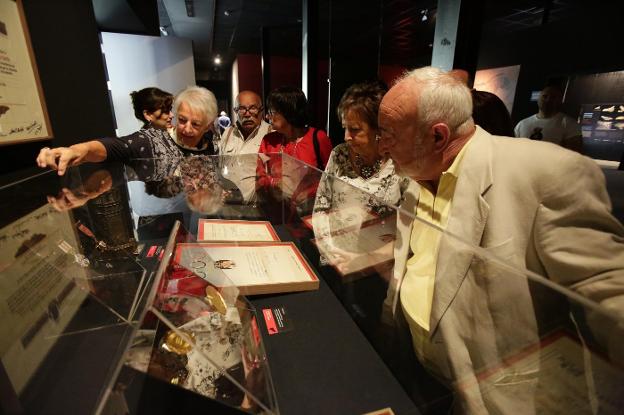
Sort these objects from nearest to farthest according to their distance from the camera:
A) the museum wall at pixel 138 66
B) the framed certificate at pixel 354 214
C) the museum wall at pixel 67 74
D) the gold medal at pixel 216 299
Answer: the gold medal at pixel 216 299, the framed certificate at pixel 354 214, the museum wall at pixel 67 74, the museum wall at pixel 138 66

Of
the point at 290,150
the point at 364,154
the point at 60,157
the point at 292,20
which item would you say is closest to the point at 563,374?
the point at 364,154

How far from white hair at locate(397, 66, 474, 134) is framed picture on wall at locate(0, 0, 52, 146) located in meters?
1.60

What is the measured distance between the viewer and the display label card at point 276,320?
97 cm

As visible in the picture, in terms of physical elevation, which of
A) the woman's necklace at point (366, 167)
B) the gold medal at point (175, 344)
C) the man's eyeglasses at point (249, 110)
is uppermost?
the man's eyeglasses at point (249, 110)

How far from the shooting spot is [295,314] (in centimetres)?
105

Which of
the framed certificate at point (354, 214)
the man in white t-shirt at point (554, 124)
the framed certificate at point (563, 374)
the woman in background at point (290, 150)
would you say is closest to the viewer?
the framed certificate at point (563, 374)

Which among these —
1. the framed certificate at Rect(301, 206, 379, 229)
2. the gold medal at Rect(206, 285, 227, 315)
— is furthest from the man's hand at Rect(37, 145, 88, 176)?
the framed certificate at Rect(301, 206, 379, 229)

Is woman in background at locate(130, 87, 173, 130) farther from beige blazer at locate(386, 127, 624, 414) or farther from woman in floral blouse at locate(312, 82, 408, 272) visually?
beige blazer at locate(386, 127, 624, 414)

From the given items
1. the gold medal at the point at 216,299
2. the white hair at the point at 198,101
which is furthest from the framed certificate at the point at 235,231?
the white hair at the point at 198,101

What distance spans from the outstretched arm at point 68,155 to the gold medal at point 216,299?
2.99ft

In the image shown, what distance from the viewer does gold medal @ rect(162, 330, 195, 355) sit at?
60cm

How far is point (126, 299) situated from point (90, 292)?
0.12 m

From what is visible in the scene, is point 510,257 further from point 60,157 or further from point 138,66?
point 138,66

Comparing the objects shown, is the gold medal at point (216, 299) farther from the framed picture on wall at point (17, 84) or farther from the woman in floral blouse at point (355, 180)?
the framed picture on wall at point (17, 84)
